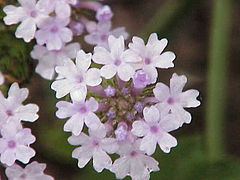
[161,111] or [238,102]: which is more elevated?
[238,102]

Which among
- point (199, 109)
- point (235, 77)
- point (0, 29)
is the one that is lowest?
point (0, 29)

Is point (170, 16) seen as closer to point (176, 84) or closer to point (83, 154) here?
point (176, 84)

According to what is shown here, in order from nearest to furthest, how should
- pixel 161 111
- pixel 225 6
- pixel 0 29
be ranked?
1. pixel 161 111
2. pixel 0 29
3. pixel 225 6

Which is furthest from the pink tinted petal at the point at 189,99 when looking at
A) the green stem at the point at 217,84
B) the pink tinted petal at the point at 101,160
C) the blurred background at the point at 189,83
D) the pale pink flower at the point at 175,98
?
the green stem at the point at 217,84

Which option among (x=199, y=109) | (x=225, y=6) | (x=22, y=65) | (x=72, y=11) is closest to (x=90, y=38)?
(x=72, y=11)

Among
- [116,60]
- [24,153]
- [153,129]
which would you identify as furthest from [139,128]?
[24,153]

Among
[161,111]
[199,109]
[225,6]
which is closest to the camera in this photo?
[161,111]

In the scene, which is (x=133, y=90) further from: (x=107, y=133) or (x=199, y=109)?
(x=199, y=109)

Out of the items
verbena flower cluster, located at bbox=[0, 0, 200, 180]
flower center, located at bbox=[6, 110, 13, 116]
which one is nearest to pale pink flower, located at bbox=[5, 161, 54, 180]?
verbena flower cluster, located at bbox=[0, 0, 200, 180]
